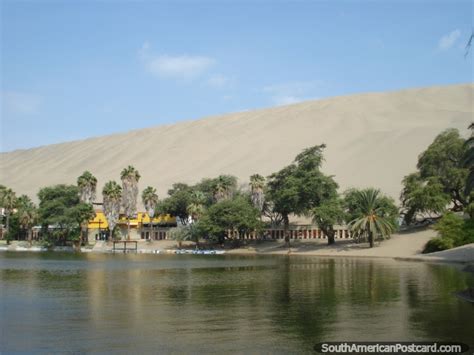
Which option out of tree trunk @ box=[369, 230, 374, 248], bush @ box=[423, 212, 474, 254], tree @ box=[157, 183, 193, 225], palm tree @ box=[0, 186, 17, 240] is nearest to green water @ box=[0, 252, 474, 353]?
bush @ box=[423, 212, 474, 254]

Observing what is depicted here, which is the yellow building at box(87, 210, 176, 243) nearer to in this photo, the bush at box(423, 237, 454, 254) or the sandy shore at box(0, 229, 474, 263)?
the sandy shore at box(0, 229, 474, 263)

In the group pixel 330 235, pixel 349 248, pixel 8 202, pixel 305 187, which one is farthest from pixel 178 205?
pixel 349 248

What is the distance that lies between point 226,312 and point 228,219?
188 feet

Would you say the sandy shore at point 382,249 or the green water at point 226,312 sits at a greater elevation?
the sandy shore at point 382,249

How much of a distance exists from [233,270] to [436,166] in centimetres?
3654

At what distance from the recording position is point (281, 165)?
141 meters

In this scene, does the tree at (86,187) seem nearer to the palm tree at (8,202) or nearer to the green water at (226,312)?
the palm tree at (8,202)

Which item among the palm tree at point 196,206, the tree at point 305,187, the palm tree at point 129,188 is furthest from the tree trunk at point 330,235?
the palm tree at point 129,188

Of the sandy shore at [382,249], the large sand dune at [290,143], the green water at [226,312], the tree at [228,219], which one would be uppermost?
the large sand dune at [290,143]

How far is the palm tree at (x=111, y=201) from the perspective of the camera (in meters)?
86.9

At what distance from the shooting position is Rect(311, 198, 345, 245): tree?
73500 mm

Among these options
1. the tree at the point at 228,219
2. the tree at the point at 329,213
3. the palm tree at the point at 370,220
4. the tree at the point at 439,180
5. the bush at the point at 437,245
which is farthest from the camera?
the tree at the point at 228,219

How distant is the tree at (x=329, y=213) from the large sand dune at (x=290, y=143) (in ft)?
118

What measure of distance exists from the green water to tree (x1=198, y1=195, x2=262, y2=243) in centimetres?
4157
